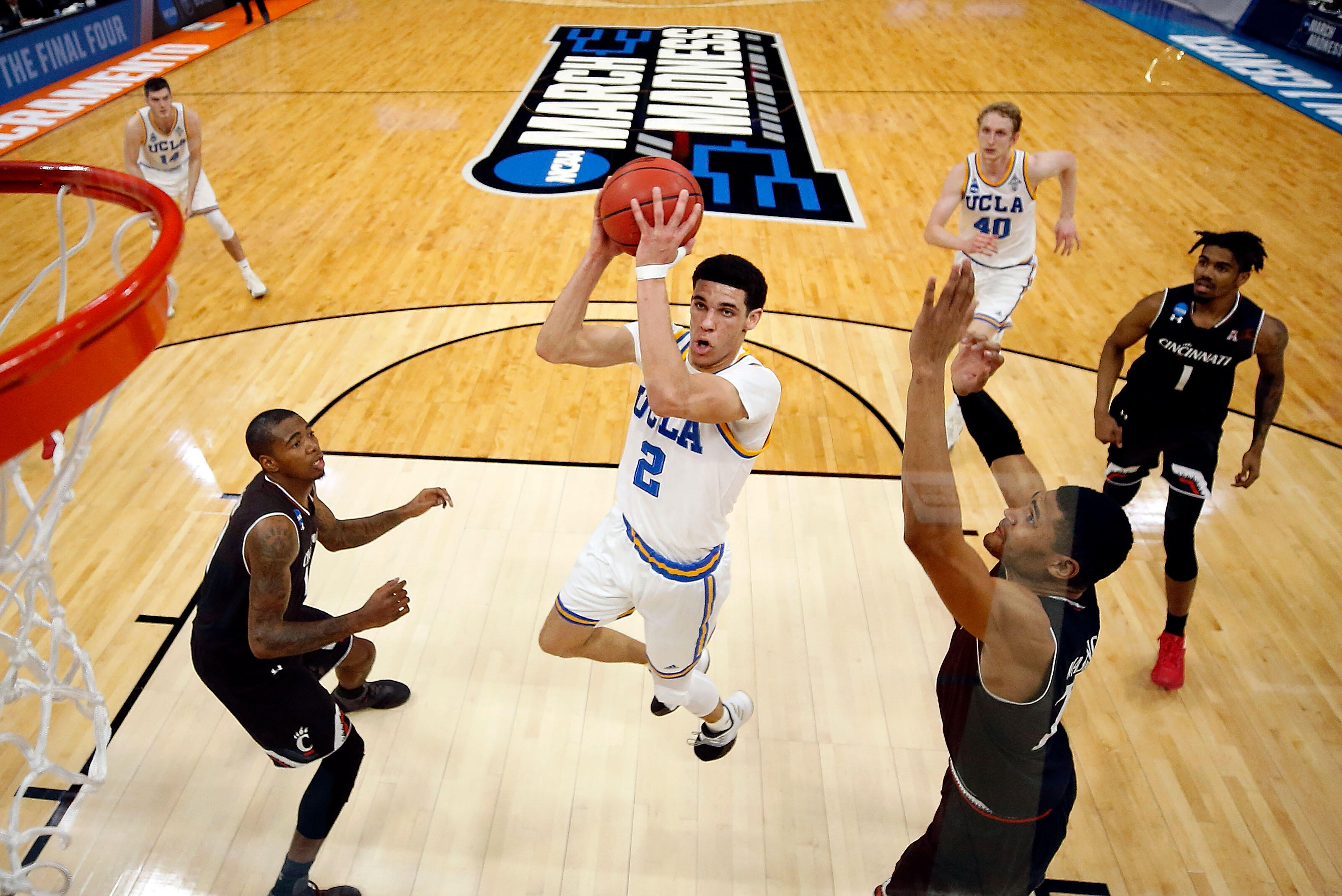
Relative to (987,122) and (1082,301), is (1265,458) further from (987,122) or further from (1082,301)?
(987,122)

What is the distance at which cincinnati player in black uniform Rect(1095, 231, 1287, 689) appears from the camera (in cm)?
281

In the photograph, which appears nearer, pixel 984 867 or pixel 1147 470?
pixel 984 867

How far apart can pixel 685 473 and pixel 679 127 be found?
678 centimetres

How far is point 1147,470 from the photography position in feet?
10.6

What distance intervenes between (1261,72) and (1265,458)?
11.2 ft

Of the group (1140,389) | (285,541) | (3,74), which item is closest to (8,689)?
(285,541)

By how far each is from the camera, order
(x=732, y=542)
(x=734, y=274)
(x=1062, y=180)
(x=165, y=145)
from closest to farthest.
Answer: (x=734, y=274), (x=732, y=542), (x=1062, y=180), (x=165, y=145)

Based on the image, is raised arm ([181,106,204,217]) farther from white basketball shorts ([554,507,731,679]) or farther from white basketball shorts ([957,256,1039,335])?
white basketball shorts ([957,256,1039,335])

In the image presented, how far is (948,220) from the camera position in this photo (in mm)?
4207

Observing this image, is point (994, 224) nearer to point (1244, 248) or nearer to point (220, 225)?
point (1244, 248)

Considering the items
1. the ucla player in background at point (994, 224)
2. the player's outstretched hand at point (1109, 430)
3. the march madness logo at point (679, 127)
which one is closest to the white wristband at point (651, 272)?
the player's outstretched hand at point (1109, 430)

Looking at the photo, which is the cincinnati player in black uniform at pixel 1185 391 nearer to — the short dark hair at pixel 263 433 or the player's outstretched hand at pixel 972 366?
the player's outstretched hand at pixel 972 366

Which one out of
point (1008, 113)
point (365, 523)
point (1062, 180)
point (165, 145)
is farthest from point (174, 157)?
point (1062, 180)

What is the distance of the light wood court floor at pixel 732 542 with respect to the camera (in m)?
2.67
